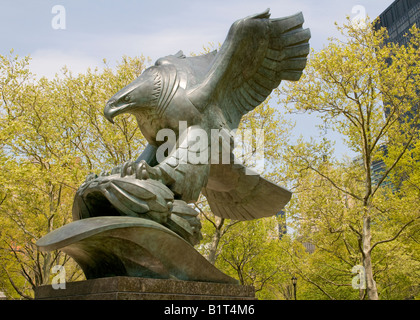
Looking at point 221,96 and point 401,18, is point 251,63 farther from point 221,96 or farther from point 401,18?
point 401,18

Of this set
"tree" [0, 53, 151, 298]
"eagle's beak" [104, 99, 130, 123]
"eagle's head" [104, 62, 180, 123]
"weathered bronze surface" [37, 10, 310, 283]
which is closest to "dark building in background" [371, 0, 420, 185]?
"tree" [0, 53, 151, 298]

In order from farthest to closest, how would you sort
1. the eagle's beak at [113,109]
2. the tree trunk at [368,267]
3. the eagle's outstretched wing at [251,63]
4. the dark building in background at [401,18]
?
the dark building in background at [401,18]
the tree trunk at [368,267]
the eagle's outstretched wing at [251,63]
the eagle's beak at [113,109]

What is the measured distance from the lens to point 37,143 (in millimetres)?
14984

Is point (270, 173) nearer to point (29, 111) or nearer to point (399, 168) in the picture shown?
point (399, 168)

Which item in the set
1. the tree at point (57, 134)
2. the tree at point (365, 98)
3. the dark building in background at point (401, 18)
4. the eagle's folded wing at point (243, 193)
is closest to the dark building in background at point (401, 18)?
the dark building in background at point (401, 18)

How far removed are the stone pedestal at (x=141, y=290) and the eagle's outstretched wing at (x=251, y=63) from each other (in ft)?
7.45

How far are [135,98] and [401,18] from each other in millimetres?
27958

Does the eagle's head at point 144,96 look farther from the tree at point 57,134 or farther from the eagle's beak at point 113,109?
the tree at point 57,134

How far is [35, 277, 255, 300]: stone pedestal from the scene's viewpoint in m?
3.46

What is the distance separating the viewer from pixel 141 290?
3582 millimetres

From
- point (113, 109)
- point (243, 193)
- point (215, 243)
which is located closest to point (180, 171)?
point (113, 109)

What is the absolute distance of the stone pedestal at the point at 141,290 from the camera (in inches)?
136
